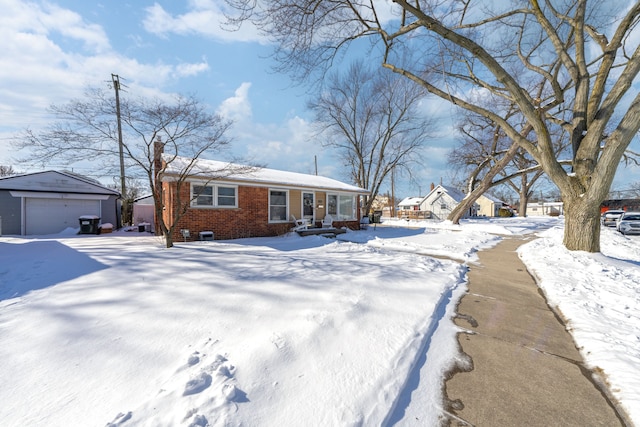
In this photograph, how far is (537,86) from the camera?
1375 centimetres

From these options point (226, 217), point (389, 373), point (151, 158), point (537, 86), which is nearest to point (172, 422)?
point (389, 373)

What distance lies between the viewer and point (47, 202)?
13.0 meters

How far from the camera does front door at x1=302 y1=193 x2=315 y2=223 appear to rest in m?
12.7

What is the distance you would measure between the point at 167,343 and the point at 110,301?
4.78 feet

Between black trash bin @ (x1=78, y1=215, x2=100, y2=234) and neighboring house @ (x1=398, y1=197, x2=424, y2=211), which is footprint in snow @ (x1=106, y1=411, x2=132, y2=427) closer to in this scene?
black trash bin @ (x1=78, y1=215, x2=100, y2=234)

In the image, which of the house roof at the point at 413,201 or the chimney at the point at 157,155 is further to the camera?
the house roof at the point at 413,201

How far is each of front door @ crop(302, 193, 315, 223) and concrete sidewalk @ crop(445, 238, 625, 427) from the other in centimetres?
935

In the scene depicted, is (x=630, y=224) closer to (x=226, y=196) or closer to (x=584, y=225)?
(x=584, y=225)

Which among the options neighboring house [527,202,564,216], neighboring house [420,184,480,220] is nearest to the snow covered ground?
neighboring house [420,184,480,220]

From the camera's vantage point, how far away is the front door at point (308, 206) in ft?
41.7

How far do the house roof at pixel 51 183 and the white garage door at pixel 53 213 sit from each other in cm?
55

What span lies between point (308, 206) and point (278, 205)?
1.76 metres

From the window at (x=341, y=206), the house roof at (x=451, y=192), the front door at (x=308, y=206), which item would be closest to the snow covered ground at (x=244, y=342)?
the front door at (x=308, y=206)

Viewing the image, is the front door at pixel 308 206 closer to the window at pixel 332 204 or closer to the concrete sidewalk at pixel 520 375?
the window at pixel 332 204
